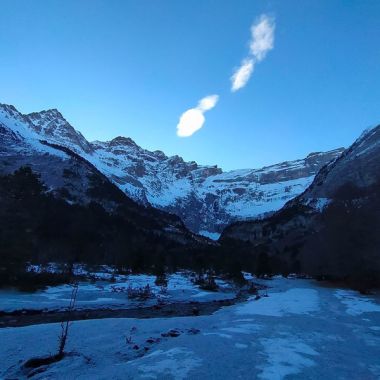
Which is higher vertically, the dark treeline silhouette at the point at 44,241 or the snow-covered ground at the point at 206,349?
the dark treeline silhouette at the point at 44,241

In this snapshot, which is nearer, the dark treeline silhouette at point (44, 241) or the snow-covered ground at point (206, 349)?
the snow-covered ground at point (206, 349)

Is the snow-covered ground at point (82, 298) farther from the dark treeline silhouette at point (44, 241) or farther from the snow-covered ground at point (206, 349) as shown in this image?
the snow-covered ground at point (206, 349)

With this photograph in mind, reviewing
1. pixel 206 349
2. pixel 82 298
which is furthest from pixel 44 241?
pixel 206 349

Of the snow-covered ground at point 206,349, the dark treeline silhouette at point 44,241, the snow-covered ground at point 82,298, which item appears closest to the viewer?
the snow-covered ground at point 206,349

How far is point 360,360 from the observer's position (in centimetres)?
1352

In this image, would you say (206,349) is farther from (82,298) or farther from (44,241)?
(44,241)

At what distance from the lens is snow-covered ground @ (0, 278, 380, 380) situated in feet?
37.7

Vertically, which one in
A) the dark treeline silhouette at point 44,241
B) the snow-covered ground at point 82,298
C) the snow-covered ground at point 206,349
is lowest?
the snow-covered ground at point 206,349

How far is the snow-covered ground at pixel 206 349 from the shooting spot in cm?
1149

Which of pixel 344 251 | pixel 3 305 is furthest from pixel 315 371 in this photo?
pixel 344 251

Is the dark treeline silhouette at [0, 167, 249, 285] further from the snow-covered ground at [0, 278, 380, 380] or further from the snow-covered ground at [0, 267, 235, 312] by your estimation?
the snow-covered ground at [0, 278, 380, 380]

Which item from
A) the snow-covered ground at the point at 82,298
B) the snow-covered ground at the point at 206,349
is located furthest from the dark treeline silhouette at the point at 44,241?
the snow-covered ground at the point at 206,349

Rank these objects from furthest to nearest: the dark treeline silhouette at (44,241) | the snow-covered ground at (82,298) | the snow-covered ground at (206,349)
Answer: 1. the dark treeline silhouette at (44,241)
2. the snow-covered ground at (82,298)
3. the snow-covered ground at (206,349)

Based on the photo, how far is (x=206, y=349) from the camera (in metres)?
14.1
